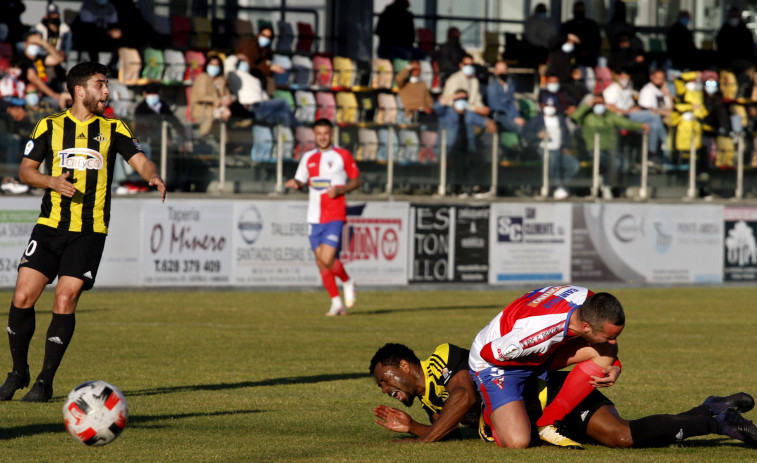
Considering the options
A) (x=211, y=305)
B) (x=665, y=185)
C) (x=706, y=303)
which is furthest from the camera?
(x=665, y=185)

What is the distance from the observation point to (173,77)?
21297mm

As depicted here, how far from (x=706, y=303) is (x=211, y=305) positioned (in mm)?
8030

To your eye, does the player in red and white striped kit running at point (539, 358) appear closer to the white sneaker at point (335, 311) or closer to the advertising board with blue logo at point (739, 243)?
the white sneaker at point (335, 311)

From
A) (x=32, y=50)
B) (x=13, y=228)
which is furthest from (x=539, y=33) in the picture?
(x=13, y=228)

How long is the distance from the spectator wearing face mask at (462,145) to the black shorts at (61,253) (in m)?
13.4

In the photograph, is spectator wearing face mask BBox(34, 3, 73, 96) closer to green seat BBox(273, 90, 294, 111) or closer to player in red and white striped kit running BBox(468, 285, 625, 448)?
green seat BBox(273, 90, 294, 111)

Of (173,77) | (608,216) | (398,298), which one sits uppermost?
(173,77)

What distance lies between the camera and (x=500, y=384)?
627 centimetres

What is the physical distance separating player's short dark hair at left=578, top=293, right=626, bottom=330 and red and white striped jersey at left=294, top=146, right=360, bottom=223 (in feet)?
29.4

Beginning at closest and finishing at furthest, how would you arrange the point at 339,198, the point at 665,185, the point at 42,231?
1. the point at 42,231
2. the point at 339,198
3. the point at 665,185

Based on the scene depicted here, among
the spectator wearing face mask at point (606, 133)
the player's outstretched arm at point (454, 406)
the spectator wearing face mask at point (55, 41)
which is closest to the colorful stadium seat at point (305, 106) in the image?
the spectator wearing face mask at point (55, 41)

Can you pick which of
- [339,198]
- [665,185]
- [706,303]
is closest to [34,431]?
[339,198]

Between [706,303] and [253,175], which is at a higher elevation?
[253,175]

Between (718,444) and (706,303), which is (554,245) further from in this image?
(718,444)
